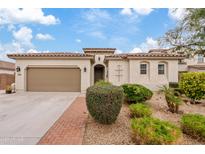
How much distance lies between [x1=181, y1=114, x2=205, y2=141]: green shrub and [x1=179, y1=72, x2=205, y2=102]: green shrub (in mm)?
4666

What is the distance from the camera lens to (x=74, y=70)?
16.3 meters

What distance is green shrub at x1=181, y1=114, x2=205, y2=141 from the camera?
15.3 feet

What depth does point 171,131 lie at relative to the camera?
13.6ft

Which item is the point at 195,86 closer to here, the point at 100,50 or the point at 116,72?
the point at 116,72

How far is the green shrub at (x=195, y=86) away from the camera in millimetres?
9312

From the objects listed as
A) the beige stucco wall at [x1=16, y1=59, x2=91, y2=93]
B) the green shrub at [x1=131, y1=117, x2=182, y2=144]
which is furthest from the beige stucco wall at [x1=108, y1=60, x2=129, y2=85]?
the green shrub at [x1=131, y1=117, x2=182, y2=144]

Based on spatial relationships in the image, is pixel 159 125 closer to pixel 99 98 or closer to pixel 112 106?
pixel 112 106

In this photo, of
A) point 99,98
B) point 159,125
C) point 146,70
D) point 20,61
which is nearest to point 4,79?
point 20,61

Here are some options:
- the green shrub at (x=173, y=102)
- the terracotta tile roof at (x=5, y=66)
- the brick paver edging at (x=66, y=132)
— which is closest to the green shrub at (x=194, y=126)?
the green shrub at (x=173, y=102)

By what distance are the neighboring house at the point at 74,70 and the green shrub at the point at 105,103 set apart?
10.7 metres

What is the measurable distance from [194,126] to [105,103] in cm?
249

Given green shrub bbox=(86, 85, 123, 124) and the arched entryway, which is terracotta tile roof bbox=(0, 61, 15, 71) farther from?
green shrub bbox=(86, 85, 123, 124)

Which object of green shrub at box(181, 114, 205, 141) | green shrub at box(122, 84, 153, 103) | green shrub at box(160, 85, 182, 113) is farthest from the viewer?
green shrub at box(122, 84, 153, 103)
